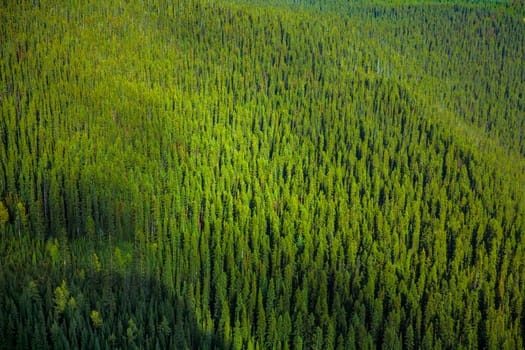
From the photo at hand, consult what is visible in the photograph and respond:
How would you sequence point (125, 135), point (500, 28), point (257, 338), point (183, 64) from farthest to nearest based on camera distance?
point (500, 28)
point (183, 64)
point (125, 135)
point (257, 338)

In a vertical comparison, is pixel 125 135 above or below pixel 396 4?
below

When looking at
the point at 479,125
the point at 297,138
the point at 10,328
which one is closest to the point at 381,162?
the point at 297,138

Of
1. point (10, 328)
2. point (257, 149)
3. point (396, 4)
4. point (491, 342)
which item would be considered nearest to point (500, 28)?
point (396, 4)

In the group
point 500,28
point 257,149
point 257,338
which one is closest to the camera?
point 257,338

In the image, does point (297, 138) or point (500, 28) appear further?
point (500, 28)

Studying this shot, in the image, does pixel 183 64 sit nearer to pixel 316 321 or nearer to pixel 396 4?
pixel 316 321

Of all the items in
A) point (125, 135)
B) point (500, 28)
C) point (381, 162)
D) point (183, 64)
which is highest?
point (500, 28)
